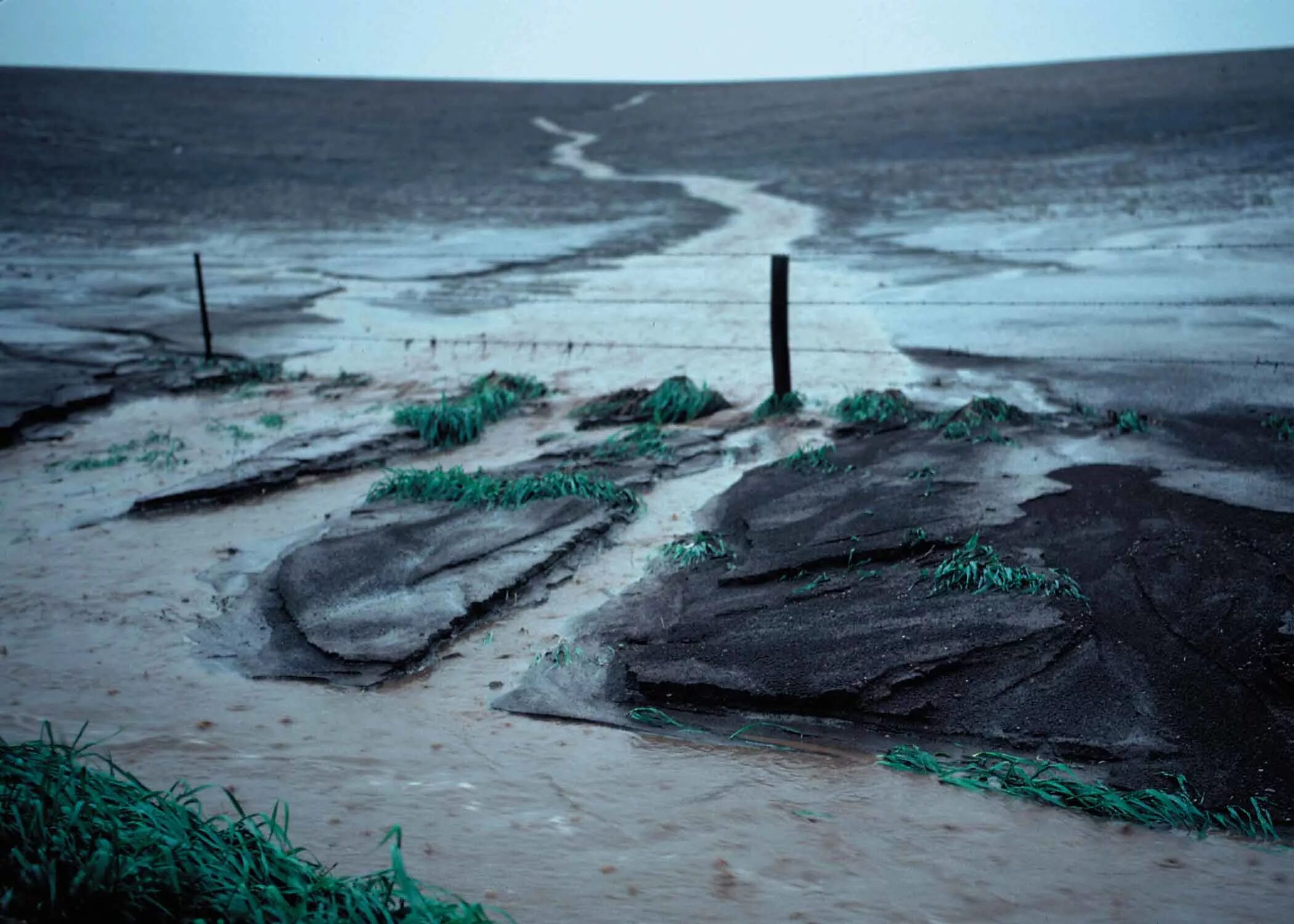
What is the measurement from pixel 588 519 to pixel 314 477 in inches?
→ 81.0

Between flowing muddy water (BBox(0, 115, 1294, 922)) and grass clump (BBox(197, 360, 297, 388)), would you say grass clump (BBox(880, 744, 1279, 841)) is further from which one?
grass clump (BBox(197, 360, 297, 388))

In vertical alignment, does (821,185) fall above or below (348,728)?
above

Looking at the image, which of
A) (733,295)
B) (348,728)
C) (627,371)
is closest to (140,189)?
(733,295)

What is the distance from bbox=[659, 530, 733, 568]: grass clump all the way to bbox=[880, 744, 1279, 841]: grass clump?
1.69 m

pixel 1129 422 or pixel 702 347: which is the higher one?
pixel 702 347

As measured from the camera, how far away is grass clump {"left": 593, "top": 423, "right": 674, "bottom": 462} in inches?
259

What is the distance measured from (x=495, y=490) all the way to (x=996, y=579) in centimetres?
263

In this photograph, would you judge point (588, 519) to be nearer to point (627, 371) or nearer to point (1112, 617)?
point (1112, 617)

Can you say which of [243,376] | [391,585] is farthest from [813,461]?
[243,376]

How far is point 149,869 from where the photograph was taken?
7.79 feet

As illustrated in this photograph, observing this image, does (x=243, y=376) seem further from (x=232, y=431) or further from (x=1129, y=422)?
(x=1129, y=422)

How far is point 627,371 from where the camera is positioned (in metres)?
9.12

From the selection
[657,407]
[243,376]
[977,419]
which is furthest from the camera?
[243,376]

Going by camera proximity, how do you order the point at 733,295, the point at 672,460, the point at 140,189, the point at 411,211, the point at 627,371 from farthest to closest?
1. the point at 140,189
2. the point at 411,211
3. the point at 733,295
4. the point at 627,371
5. the point at 672,460
